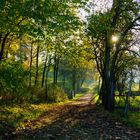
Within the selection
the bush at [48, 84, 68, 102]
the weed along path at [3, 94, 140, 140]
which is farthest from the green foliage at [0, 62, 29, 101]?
the bush at [48, 84, 68, 102]

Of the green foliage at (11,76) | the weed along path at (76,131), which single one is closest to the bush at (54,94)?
the weed along path at (76,131)

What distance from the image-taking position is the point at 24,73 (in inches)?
670

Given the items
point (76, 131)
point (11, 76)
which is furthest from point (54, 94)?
point (11, 76)

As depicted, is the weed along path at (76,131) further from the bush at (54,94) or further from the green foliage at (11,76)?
the bush at (54,94)

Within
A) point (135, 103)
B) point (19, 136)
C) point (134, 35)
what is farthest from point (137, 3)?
point (19, 136)

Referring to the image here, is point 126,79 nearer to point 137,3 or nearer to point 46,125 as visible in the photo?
point 137,3

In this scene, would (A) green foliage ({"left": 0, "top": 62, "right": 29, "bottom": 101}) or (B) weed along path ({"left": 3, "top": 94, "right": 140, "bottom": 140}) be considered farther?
(A) green foliage ({"left": 0, "top": 62, "right": 29, "bottom": 101})

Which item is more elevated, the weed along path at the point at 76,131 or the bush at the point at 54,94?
the bush at the point at 54,94

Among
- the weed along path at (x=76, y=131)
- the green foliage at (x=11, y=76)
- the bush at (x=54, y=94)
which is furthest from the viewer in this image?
the bush at (x=54, y=94)

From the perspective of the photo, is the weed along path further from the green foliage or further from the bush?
the bush

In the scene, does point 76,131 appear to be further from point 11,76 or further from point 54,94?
point 54,94

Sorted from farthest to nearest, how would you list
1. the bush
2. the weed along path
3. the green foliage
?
the bush → the green foliage → the weed along path

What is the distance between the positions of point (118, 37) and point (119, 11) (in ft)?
7.43

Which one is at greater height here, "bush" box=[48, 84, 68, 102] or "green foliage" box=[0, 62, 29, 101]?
"green foliage" box=[0, 62, 29, 101]
